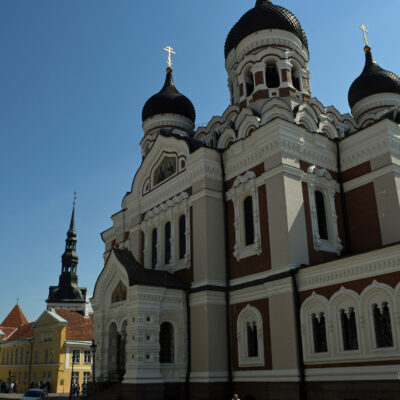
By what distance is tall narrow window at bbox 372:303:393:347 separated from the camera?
11.0 metres

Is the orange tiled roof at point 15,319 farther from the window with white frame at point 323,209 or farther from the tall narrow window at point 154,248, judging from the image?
the window with white frame at point 323,209

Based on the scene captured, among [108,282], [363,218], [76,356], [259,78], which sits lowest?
[76,356]

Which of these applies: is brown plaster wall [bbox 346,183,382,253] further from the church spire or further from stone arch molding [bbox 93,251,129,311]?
the church spire

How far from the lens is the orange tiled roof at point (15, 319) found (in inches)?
2076

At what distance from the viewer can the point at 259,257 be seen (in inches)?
574

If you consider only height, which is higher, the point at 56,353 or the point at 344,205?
the point at 344,205

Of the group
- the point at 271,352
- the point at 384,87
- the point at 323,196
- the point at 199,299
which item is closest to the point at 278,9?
the point at 384,87

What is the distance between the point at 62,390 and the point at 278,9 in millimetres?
25398

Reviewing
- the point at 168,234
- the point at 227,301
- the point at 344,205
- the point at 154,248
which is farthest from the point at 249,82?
the point at 227,301

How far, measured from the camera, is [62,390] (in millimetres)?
30250

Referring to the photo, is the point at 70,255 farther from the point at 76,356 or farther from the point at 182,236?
the point at 182,236

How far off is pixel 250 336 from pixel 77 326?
69.3 ft

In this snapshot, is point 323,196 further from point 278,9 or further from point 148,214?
point 278,9

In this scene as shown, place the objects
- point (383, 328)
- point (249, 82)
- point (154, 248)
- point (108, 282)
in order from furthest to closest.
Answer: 1. point (249, 82)
2. point (154, 248)
3. point (108, 282)
4. point (383, 328)
